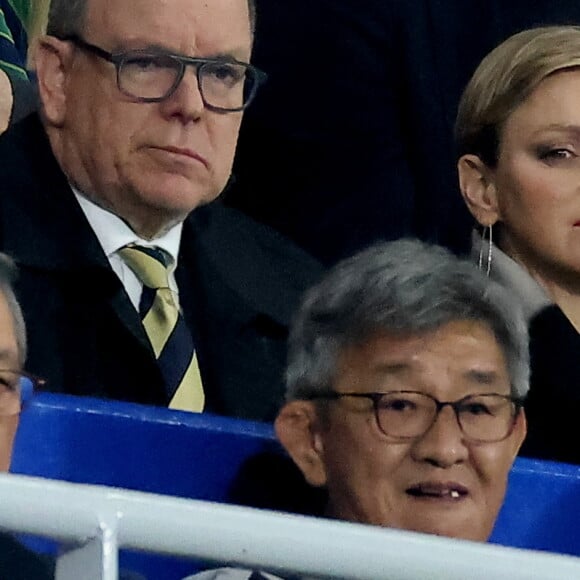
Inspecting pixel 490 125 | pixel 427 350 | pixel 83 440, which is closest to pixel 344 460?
pixel 427 350

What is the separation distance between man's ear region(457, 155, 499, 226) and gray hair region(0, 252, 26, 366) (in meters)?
0.35

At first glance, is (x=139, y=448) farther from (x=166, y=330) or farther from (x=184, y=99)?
(x=184, y=99)

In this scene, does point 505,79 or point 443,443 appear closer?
point 443,443

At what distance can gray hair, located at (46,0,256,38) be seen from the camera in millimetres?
1084

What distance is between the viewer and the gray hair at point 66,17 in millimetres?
1084

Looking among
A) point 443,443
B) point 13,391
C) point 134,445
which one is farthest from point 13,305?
point 443,443

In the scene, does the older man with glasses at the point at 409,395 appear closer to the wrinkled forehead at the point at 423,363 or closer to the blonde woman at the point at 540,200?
the wrinkled forehead at the point at 423,363

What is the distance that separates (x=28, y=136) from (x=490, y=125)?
340 mm

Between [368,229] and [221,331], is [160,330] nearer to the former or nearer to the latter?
[221,331]

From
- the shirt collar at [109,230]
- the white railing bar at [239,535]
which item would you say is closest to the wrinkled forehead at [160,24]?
the shirt collar at [109,230]

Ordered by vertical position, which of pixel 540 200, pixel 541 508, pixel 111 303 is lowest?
pixel 541 508

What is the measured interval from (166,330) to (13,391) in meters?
0.17

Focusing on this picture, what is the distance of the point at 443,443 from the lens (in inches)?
39.3

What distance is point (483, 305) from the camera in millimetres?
1039
